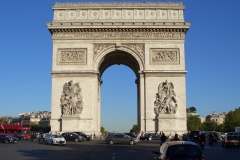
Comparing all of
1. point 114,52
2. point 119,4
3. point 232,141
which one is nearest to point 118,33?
point 114,52

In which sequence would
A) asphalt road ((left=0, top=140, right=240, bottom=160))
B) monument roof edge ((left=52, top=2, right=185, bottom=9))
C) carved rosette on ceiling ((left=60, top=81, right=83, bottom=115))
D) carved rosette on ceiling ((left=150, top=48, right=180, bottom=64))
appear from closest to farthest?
1. asphalt road ((left=0, top=140, right=240, bottom=160))
2. carved rosette on ceiling ((left=60, top=81, right=83, bottom=115))
3. carved rosette on ceiling ((left=150, top=48, right=180, bottom=64))
4. monument roof edge ((left=52, top=2, right=185, bottom=9))

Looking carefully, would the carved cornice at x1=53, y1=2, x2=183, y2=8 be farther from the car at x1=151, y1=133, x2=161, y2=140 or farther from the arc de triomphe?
the car at x1=151, y1=133, x2=161, y2=140

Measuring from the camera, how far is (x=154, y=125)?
3544cm

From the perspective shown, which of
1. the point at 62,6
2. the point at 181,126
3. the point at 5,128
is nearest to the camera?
the point at 181,126

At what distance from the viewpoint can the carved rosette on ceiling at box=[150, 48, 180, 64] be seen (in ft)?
120

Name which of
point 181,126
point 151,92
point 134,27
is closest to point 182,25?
point 134,27

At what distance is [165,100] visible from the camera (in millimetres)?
35625

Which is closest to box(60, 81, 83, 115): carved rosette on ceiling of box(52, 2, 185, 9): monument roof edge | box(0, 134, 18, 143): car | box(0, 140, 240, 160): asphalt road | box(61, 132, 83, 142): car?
box(61, 132, 83, 142): car

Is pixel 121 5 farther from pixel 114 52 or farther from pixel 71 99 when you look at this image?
pixel 71 99

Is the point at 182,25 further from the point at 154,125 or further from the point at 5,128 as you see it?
the point at 5,128

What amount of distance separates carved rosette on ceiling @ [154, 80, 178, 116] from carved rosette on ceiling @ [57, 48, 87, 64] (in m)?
8.54

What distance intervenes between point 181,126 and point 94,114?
29.6ft

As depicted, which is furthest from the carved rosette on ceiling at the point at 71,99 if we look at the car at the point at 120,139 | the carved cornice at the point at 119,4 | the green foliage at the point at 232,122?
the green foliage at the point at 232,122

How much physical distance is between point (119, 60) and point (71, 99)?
918cm
